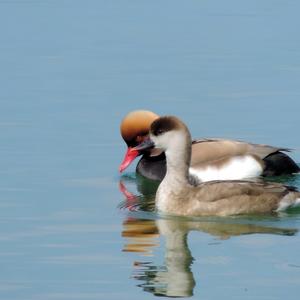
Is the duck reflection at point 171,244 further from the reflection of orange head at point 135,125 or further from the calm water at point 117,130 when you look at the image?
the reflection of orange head at point 135,125

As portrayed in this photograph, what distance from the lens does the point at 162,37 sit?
20203 millimetres

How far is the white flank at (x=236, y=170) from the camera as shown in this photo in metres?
14.2

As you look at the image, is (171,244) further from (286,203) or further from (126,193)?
(126,193)

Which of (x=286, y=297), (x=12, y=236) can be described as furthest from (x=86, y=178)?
(x=286, y=297)

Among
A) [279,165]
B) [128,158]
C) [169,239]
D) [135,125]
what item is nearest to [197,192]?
[169,239]

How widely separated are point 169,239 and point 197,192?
1.05 metres

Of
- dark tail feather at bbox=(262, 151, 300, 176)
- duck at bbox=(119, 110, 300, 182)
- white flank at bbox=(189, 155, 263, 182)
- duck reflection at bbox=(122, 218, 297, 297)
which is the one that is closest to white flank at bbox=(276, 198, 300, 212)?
duck reflection at bbox=(122, 218, 297, 297)

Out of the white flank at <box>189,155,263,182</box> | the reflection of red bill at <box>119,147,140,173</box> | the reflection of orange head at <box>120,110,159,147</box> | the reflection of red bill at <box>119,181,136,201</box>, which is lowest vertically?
the reflection of red bill at <box>119,181,136,201</box>

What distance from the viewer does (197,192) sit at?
12.1m

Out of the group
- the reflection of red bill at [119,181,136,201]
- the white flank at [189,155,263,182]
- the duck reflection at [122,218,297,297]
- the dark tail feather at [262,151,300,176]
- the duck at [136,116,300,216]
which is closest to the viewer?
the duck reflection at [122,218,297,297]

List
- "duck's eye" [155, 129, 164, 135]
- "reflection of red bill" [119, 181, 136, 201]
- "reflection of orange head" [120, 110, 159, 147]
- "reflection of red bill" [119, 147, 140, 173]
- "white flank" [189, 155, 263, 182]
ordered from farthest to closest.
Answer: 1. "reflection of orange head" [120, 110, 159, 147]
2. "white flank" [189, 155, 263, 182]
3. "reflection of red bill" [119, 147, 140, 173]
4. "reflection of red bill" [119, 181, 136, 201]
5. "duck's eye" [155, 129, 164, 135]

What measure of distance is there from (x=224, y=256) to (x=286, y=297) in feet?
3.81

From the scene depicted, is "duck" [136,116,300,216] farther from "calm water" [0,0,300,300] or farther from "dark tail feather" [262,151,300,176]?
"dark tail feather" [262,151,300,176]

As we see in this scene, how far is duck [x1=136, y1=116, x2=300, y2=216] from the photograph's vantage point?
12008 mm
